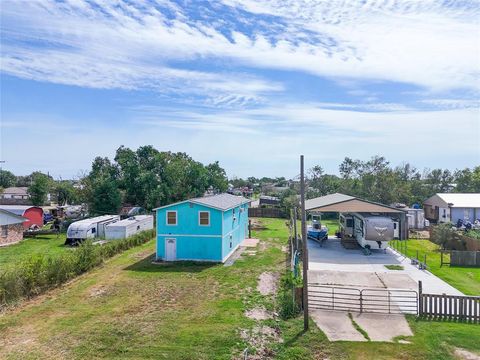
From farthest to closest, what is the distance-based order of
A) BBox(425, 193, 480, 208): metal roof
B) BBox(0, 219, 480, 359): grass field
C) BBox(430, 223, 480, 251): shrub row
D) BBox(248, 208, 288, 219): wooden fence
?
BBox(248, 208, 288, 219): wooden fence → BBox(425, 193, 480, 208): metal roof → BBox(430, 223, 480, 251): shrub row → BBox(0, 219, 480, 359): grass field

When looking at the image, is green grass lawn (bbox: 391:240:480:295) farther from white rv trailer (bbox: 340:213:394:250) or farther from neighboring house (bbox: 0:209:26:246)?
neighboring house (bbox: 0:209:26:246)

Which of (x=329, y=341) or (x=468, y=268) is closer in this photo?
(x=329, y=341)

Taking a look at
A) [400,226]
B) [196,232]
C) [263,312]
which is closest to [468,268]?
[400,226]

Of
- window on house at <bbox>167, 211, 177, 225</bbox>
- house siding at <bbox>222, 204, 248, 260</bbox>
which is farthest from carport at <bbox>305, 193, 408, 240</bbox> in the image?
window on house at <bbox>167, 211, 177, 225</bbox>

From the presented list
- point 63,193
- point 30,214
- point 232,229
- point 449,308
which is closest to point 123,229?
point 232,229

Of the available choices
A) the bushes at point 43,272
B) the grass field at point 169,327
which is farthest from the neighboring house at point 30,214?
the grass field at point 169,327

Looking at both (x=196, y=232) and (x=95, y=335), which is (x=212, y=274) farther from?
(x=95, y=335)

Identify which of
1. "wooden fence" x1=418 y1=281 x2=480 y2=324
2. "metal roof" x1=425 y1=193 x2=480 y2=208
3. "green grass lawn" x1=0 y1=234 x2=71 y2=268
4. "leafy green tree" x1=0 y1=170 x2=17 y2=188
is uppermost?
"leafy green tree" x1=0 y1=170 x2=17 y2=188
